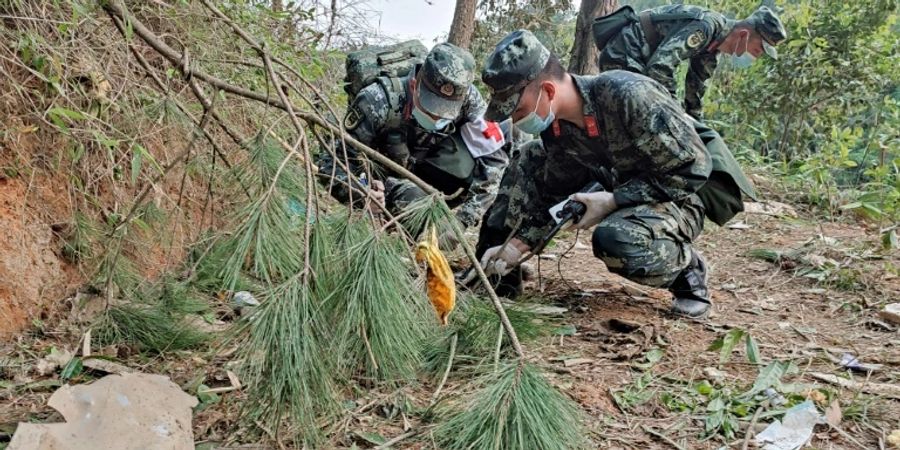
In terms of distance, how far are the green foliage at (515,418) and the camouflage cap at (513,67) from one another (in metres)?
1.16

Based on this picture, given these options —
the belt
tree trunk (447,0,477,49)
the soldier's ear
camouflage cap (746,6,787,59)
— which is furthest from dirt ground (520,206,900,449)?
tree trunk (447,0,477,49)

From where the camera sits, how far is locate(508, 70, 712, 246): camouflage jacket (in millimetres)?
2191

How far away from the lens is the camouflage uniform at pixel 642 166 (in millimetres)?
2199

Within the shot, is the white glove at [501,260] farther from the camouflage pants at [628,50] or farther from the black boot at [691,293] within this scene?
the camouflage pants at [628,50]

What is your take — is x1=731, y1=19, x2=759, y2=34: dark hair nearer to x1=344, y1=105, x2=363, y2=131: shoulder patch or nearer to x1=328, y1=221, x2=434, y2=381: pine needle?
x1=344, y1=105, x2=363, y2=131: shoulder patch

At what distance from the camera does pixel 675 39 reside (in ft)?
12.8

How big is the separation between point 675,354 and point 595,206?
630mm

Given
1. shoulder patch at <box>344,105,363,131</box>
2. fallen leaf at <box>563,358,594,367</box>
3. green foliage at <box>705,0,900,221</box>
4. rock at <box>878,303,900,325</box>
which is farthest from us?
green foliage at <box>705,0,900,221</box>

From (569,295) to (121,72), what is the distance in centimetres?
193

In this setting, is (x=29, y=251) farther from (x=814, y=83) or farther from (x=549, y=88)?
(x=814, y=83)

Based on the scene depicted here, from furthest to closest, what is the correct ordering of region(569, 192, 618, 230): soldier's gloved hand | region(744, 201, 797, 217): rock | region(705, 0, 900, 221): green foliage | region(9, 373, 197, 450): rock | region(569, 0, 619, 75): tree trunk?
1. region(705, 0, 900, 221): green foliage
2. region(569, 0, 619, 75): tree trunk
3. region(744, 201, 797, 217): rock
4. region(569, 192, 618, 230): soldier's gloved hand
5. region(9, 373, 197, 450): rock

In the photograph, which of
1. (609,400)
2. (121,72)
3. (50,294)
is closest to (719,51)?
(609,400)

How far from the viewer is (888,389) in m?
1.73

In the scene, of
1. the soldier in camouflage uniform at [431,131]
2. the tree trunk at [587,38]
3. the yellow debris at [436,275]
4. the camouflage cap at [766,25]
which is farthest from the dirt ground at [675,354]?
the tree trunk at [587,38]
